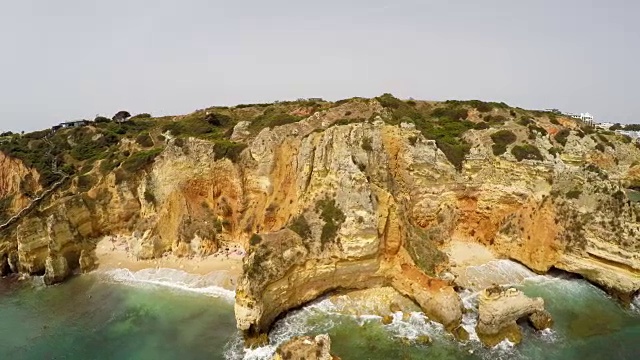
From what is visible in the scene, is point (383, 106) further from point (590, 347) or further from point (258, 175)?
point (590, 347)

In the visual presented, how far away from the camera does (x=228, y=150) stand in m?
36.7

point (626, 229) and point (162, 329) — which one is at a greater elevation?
point (626, 229)

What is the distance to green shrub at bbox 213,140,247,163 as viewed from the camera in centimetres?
3628

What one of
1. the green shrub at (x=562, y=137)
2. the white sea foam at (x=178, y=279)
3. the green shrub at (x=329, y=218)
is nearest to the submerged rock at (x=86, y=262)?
the white sea foam at (x=178, y=279)

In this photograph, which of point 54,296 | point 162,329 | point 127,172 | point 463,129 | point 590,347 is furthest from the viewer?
point 463,129

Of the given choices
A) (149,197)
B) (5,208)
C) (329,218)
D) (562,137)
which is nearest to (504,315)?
(329,218)

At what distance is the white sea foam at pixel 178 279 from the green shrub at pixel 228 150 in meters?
10.3

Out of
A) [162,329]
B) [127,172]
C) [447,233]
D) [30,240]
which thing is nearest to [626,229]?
[447,233]

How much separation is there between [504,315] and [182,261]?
23880 millimetres

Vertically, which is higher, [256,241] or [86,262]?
[256,241]

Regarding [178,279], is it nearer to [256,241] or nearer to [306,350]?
[256,241]

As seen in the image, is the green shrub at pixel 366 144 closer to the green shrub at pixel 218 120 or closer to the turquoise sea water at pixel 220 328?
the turquoise sea water at pixel 220 328

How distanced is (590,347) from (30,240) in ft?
132

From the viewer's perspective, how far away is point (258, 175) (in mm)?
35094
